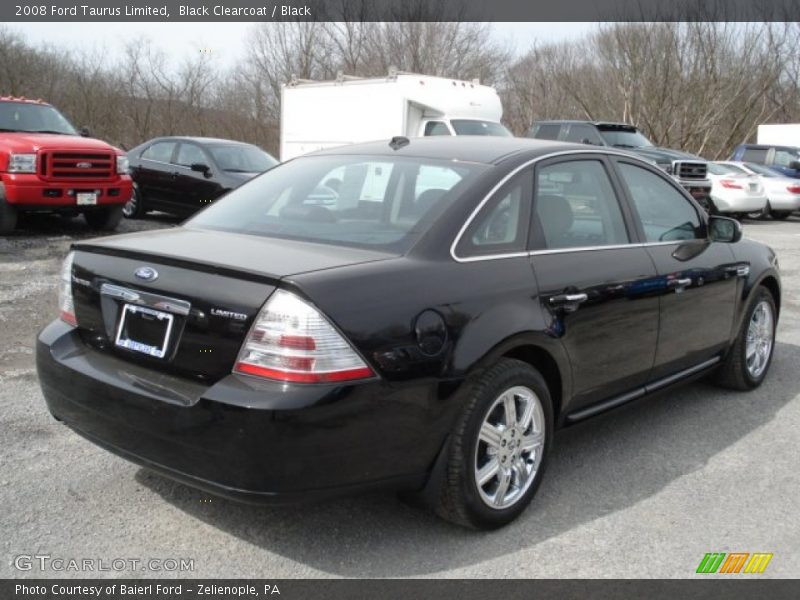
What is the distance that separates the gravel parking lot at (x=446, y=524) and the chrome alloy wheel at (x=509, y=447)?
169mm

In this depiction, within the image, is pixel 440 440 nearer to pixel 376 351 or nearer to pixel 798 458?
pixel 376 351

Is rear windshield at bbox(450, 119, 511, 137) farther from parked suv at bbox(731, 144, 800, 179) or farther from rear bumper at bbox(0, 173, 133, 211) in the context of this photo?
parked suv at bbox(731, 144, 800, 179)

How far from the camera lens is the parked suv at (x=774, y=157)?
848 inches

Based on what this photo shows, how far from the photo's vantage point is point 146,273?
3.04 meters

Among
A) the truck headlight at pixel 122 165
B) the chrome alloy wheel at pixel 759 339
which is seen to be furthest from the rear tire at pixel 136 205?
the chrome alloy wheel at pixel 759 339

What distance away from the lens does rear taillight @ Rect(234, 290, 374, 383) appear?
2699 mm

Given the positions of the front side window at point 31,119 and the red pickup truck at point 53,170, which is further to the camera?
the front side window at point 31,119

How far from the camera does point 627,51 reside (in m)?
32.2

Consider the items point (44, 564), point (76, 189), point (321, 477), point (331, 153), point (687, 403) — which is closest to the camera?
point (321, 477)

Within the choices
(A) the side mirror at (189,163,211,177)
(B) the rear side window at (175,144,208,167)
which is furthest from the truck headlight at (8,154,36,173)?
(B) the rear side window at (175,144,208,167)

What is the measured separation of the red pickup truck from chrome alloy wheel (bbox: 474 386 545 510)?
339 inches

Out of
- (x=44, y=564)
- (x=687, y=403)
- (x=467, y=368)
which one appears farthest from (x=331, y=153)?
(x=687, y=403)

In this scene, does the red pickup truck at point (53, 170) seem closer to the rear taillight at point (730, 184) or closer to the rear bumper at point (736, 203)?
the rear bumper at point (736, 203)

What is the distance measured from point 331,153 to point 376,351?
→ 5.78 feet
